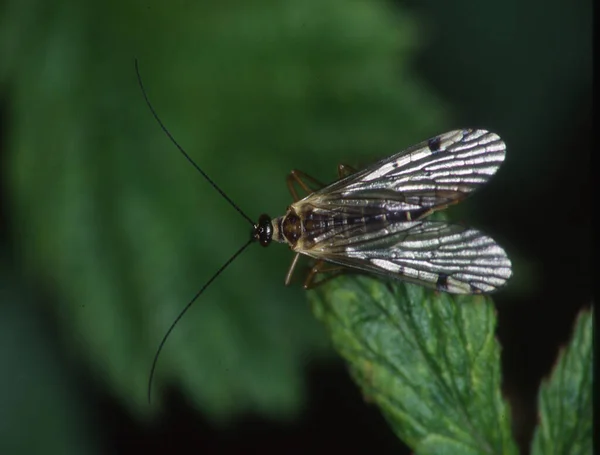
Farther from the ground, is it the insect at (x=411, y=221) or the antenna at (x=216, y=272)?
the antenna at (x=216, y=272)

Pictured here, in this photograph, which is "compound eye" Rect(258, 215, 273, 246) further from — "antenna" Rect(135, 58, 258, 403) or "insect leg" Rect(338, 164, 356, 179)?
"insect leg" Rect(338, 164, 356, 179)

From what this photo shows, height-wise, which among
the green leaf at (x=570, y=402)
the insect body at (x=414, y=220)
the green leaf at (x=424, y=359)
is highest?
the insect body at (x=414, y=220)

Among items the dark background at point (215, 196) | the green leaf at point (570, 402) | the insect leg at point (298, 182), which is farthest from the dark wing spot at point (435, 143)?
the green leaf at point (570, 402)

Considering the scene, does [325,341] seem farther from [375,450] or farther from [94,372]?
[94,372]

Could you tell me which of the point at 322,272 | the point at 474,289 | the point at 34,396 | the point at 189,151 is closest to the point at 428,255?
the point at 474,289

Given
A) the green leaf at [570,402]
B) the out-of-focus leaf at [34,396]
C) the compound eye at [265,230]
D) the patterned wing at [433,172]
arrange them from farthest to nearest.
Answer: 1. the out-of-focus leaf at [34,396]
2. the compound eye at [265,230]
3. the patterned wing at [433,172]
4. the green leaf at [570,402]

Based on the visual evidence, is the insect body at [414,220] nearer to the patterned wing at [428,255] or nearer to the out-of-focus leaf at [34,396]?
the patterned wing at [428,255]

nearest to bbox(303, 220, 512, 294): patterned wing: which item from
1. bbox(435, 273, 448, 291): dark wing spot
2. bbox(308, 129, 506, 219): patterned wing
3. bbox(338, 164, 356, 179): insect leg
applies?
bbox(435, 273, 448, 291): dark wing spot

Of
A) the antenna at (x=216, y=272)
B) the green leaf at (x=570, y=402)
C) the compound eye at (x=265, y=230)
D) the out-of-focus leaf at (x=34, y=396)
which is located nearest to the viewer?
the green leaf at (x=570, y=402)
